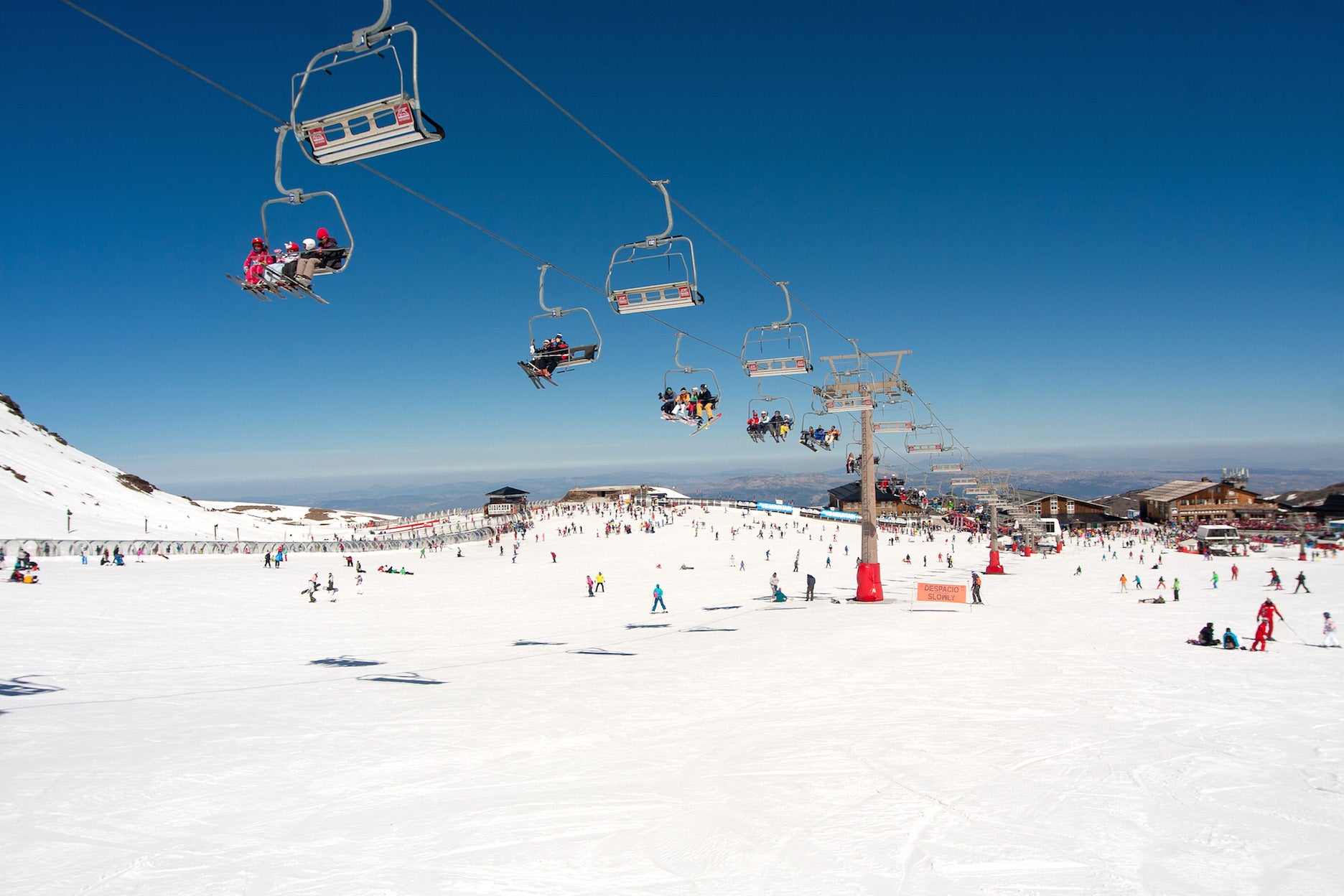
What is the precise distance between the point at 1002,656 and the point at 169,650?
17.4m

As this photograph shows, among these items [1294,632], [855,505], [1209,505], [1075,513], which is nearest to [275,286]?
[1294,632]

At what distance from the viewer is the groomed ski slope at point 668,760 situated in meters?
4.85

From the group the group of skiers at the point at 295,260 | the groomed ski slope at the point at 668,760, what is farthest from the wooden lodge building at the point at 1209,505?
the group of skiers at the point at 295,260

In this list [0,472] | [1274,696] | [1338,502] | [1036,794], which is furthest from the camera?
[1338,502]

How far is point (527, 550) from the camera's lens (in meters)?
45.1

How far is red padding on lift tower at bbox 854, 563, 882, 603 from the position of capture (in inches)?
864

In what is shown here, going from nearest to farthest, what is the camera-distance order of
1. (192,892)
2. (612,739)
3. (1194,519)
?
(192,892) < (612,739) < (1194,519)

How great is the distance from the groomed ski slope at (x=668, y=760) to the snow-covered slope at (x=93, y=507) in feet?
114

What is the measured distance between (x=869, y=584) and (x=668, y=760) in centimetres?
1623

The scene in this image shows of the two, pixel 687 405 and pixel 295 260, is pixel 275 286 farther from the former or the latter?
pixel 687 405

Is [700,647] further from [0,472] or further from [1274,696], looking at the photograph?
[0,472]

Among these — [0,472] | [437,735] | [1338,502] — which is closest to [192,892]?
[437,735]

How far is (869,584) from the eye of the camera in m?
22.1

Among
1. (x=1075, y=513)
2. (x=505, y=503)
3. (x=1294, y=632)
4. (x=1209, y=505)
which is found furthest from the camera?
(x=1075, y=513)
